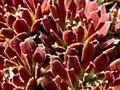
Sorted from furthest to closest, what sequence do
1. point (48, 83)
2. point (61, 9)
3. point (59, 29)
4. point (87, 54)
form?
point (61, 9), point (59, 29), point (87, 54), point (48, 83)

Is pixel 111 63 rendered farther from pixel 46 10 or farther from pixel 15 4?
pixel 15 4

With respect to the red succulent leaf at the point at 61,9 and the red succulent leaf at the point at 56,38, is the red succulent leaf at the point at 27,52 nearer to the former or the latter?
the red succulent leaf at the point at 56,38

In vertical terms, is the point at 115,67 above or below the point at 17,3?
below

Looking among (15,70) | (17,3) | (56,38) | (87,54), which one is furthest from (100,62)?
(17,3)

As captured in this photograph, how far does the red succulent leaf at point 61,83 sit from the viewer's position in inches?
45.6

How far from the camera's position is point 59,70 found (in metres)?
1.23

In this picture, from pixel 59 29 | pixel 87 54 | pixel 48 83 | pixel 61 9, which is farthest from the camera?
pixel 61 9

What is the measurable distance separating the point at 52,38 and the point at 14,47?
1.01 feet

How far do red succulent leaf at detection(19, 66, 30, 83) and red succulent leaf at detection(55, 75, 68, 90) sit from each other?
0.71 feet

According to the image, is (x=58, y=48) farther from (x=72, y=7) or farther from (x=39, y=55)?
(x=72, y=7)

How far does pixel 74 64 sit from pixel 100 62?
0.18m

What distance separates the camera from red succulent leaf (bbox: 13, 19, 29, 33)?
137 centimetres

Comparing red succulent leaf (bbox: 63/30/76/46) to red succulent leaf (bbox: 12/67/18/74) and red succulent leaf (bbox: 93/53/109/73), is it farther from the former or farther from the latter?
red succulent leaf (bbox: 12/67/18/74)

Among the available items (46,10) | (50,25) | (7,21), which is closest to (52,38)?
(50,25)
